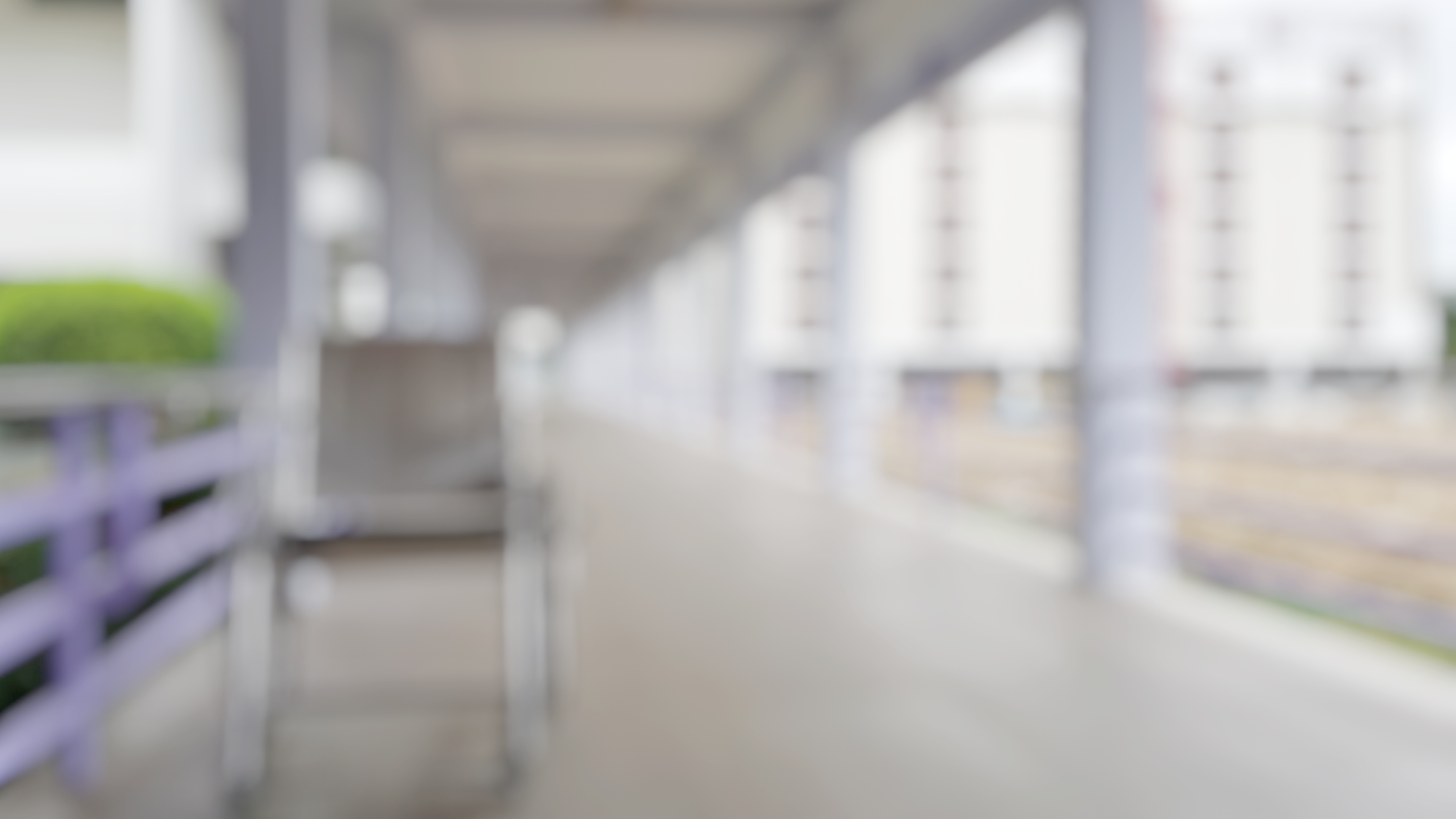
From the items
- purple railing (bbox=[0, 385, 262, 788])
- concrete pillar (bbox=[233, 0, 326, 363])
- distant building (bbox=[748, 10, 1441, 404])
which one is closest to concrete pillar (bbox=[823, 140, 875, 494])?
concrete pillar (bbox=[233, 0, 326, 363])

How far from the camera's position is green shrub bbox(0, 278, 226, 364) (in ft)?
8.15

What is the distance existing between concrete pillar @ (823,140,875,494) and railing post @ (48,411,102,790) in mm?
4694

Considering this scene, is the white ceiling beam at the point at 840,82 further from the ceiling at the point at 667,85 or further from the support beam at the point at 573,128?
the support beam at the point at 573,128

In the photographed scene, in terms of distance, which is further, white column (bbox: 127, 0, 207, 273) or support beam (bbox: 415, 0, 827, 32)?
support beam (bbox: 415, 0, 827, 32)

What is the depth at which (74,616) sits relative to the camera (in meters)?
1.74

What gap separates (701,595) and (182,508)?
1.37 metres

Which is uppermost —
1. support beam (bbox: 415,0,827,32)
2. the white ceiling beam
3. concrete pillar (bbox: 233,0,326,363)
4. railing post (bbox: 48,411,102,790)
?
support beam (bbox: 415,0,827,32)

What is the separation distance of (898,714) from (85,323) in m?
1.78

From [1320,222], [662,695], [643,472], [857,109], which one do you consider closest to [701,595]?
[662,695]

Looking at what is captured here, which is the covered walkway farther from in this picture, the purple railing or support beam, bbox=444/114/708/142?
support beam, bbox=444/114/708/142

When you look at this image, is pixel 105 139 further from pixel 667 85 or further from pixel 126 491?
pixel 126 491

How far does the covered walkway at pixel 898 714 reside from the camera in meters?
1.69

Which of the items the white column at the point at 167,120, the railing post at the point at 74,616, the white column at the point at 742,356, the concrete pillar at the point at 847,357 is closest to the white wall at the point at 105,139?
the white column at the point at 167,120

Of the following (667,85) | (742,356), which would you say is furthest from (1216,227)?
(667,85)
